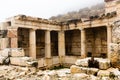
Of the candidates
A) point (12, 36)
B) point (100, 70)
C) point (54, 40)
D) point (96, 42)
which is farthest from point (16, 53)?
point (96, 42)

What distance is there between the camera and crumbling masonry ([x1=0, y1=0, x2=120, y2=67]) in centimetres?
1307

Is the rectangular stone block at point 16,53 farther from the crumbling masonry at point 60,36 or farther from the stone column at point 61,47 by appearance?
the stone column at point 61,47

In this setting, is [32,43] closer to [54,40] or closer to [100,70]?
[54,40]

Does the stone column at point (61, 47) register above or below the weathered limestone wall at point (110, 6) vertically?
below

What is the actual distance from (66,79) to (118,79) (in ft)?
4.96

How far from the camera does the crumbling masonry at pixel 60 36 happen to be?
13.1m

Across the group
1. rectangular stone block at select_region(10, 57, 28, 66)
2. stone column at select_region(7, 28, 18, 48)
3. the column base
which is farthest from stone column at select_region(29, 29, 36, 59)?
rectangular stone block at select_region(10, 57, 28, 66)

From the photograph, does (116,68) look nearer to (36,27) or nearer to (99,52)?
(36,27)

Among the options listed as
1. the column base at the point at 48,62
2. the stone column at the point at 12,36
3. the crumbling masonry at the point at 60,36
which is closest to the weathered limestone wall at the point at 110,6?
the crumbling masonry at the point at 60,36

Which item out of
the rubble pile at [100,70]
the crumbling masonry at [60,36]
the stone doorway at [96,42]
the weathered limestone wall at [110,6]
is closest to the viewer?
the rubble pile at [100,70]

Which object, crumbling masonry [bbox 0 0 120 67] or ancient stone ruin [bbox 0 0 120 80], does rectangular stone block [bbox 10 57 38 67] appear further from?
crumbling masonry [bbox 0 0 120 67]

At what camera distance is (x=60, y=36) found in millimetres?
17938

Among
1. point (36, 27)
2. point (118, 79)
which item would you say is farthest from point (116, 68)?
point (36, 27)

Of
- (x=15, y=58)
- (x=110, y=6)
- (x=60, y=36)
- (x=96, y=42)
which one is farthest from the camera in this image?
(x=60, y=36)
